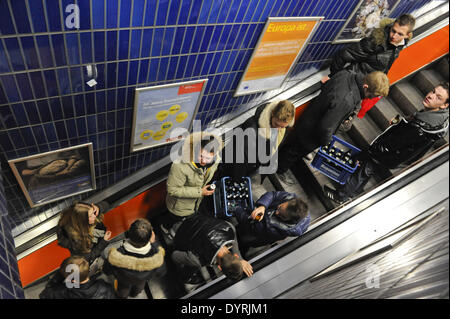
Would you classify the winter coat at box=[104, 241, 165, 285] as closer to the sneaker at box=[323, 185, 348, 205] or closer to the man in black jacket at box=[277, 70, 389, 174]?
the man in black jacket at box=[277, 70, 389, 174]

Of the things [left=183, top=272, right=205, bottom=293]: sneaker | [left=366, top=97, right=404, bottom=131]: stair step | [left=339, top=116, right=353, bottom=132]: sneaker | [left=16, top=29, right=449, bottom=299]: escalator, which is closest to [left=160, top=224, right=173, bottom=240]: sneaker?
[left=16, top=29, right=449, bottom=299]: escalator

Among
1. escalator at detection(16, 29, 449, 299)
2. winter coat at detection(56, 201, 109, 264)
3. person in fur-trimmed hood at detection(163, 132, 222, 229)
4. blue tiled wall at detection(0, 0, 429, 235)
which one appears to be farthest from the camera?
escalator at detection(16, 29, 449, 299)

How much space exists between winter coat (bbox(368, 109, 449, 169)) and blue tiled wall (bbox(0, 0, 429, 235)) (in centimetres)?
132

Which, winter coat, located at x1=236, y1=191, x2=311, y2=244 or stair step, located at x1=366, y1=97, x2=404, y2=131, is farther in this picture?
stair step, located at x1=366, y1=97, x2=404, y2=131

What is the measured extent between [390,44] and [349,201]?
1739 millimetres

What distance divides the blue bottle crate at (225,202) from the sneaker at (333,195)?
0.96 metres

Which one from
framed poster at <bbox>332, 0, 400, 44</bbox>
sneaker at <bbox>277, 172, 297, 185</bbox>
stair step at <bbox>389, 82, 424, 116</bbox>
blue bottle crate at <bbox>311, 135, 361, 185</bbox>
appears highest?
framed poster at <bbox>332, 0, 400, 44</bbox>

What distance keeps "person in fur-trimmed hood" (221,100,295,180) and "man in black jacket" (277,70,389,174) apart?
389 millimetres

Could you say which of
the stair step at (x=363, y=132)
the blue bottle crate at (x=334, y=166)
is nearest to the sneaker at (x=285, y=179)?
the blue bottle crate at (x=334, y=166)

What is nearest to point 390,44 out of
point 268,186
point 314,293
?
point 268,186

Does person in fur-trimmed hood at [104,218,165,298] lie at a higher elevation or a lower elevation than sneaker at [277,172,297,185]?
lower

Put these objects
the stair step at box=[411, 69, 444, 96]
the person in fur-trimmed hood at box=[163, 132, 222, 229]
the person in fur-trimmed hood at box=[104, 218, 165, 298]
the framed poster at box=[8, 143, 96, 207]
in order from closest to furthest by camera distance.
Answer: the person in fur-trimmed hood at box=[104, 218, 165, 298], the framed poster at box=[8, 143, 96, 207], the person in fur-trimmed hood at box=[163, 132, 222, 229], the stair step at box=[411, 69, 444, 96]

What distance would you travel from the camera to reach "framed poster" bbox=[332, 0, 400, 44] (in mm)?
3654

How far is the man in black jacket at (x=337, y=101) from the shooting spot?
3.32m
